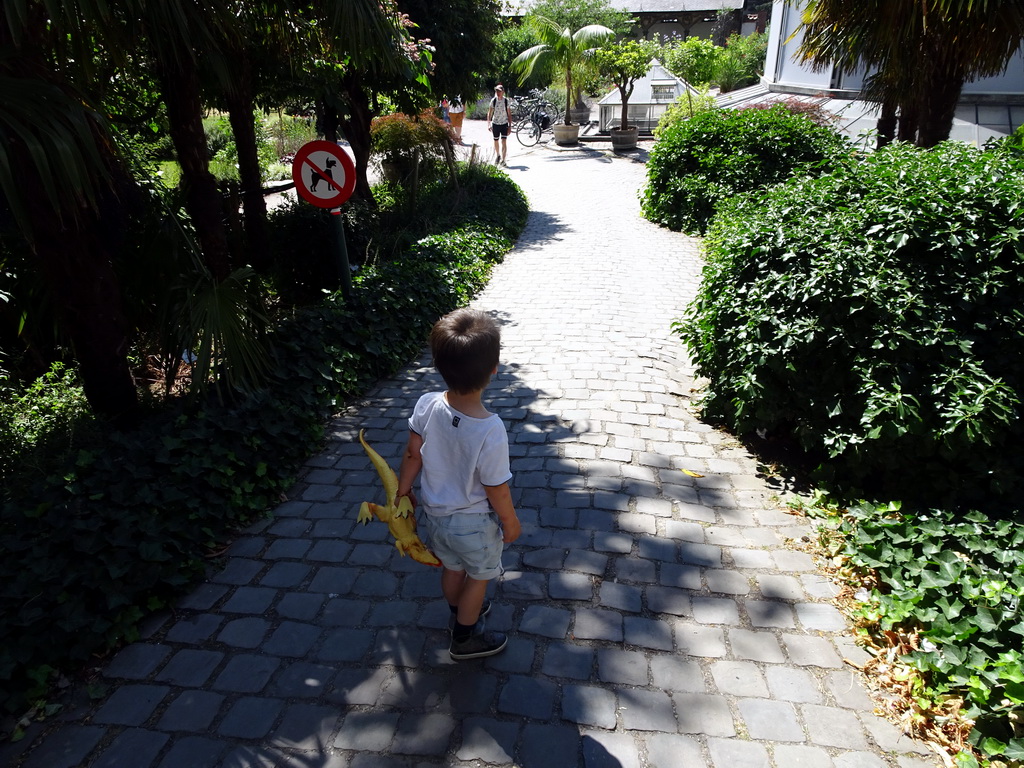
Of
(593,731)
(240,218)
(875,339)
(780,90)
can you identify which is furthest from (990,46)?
(780,90)

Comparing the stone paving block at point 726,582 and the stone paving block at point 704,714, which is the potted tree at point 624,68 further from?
the stone paving block at point 704,714

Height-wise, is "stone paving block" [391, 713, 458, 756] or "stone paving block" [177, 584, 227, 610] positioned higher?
"stone paving block" [391, 713, 458, 756]

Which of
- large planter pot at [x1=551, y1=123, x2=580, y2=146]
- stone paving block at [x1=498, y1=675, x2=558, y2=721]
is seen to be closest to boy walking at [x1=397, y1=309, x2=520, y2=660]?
stone paving block at [x1=498, y1=675, x2=558, y2=721]

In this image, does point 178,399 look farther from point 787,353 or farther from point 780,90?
point 780,90

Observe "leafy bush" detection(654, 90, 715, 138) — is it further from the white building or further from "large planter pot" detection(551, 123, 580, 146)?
"large planter pot" detection(551, 123, 580, 146)

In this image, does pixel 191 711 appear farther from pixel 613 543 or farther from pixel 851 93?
pixel 851 93

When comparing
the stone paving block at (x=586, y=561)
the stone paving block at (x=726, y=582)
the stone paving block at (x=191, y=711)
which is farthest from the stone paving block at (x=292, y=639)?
the stone paving block at (x=726, y=582)

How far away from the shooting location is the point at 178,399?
398 cm

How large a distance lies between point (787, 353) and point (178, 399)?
3.67 meters

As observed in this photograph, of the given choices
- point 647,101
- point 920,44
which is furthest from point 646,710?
point 647,101

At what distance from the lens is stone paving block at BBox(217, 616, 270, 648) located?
9.57 feet

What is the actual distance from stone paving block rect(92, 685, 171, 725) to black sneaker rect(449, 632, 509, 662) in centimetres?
114

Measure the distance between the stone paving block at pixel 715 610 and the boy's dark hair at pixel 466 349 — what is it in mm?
1551

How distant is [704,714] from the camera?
2527 millimetres
